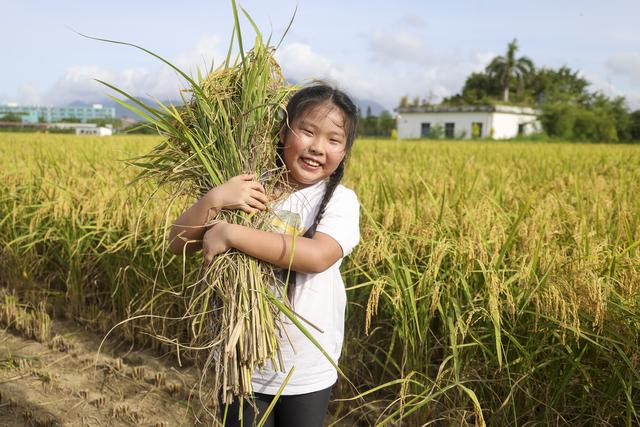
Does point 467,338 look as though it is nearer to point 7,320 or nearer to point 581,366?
point 581,366

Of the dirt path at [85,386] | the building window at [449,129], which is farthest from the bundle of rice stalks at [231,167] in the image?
the building window at [449,129]

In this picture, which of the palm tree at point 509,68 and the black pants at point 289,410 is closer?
the black pants at point 289,410

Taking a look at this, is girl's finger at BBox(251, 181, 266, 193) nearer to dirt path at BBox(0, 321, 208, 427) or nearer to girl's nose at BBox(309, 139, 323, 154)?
girl's nose at BBox(309, 139, 323, 154)

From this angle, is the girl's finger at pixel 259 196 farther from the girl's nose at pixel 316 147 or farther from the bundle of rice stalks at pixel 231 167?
the girl's nose at pixel 316 147

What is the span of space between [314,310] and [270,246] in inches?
8.3

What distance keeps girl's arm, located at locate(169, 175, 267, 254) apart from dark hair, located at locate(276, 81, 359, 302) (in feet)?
0.44

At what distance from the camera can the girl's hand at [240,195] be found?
1.04m

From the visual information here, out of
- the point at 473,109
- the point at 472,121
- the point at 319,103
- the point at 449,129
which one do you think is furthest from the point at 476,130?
the point at 319,103

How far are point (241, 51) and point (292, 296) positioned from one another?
0.56 metres

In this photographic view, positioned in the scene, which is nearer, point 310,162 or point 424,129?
point 310,162

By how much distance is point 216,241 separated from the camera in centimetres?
103

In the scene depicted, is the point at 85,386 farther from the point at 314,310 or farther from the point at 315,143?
the point at 315,143

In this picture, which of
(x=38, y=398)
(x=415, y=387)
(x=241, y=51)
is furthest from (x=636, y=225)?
(x=38, y=398)

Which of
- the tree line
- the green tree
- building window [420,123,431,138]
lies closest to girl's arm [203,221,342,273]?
the tree line
